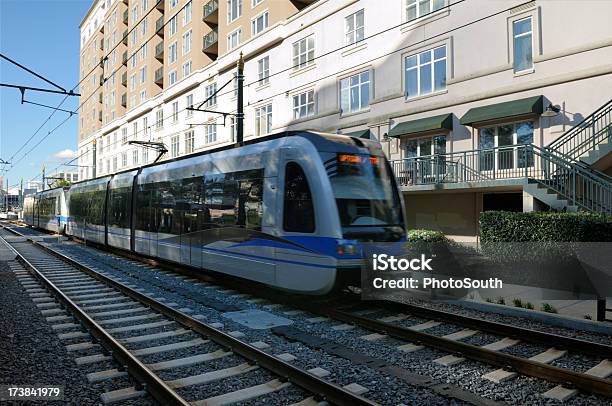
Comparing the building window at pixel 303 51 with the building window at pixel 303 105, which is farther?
the building window at pixel 303 105

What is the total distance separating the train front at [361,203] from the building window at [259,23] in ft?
85.6

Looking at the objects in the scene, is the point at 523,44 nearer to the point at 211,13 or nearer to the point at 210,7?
the point at 211,13

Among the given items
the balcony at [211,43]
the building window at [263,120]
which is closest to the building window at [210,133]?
the building window at [263,120]

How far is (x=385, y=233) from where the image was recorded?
347 inches

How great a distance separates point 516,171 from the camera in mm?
16484

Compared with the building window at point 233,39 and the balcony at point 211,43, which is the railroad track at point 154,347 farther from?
the balcony at point 211,43

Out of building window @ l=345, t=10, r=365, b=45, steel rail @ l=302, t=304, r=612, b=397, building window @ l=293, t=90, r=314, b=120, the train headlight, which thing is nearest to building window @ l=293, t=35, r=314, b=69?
building window @ l=293, t=90, r=314, b=120

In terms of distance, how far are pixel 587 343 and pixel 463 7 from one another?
17.1 meters

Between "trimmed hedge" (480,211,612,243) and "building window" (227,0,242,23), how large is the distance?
29.6 meters

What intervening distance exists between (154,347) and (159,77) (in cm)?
4982

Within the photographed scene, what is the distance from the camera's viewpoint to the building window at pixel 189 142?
4209 centimetres

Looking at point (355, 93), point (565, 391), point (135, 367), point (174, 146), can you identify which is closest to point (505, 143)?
point (355, 93)

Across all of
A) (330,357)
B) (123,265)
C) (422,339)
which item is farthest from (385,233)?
(123,265)

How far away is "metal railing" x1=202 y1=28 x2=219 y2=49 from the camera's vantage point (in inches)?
1591
